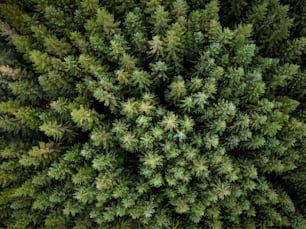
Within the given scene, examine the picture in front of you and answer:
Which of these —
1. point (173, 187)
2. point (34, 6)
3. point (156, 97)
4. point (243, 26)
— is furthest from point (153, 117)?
point (34, 6)

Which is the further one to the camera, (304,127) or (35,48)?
(35,48)

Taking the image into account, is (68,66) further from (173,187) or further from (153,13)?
(173,187)

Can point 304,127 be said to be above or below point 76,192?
above

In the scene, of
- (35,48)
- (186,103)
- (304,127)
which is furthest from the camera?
(35,48)

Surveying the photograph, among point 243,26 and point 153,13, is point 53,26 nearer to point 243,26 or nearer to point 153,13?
point 153,13

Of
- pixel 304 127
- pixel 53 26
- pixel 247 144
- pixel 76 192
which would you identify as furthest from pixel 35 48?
pixel 304 127

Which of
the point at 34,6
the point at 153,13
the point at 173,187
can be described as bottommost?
the point at 173,187

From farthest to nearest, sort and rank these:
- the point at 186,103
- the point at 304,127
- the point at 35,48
→ the point at 35,48
the point at 304,127
the point at 186,103
